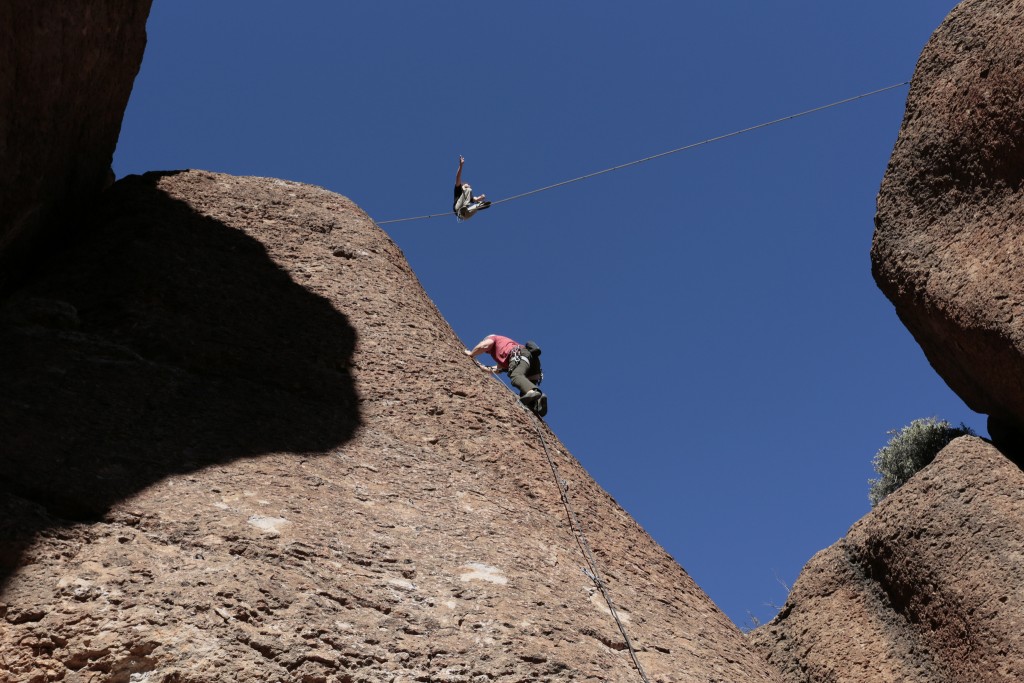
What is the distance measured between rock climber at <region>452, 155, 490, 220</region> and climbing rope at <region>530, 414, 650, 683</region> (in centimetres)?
726

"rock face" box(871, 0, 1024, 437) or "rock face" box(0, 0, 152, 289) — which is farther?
"rock face" box(871, 0, 1024, 437)

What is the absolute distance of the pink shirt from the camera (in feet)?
39.2

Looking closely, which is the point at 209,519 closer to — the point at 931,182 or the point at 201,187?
the point at 201,187

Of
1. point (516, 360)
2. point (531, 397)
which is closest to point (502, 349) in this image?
point (516, 360)

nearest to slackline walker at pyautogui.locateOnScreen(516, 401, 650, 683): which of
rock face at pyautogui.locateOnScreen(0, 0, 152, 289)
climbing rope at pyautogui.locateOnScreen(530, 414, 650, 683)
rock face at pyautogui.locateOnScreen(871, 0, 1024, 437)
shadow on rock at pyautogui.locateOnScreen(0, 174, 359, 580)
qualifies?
climbing rope at pyautogui.locateOnScreen(530, 414, 650, 683)

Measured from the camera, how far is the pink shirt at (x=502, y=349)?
39.2 ft

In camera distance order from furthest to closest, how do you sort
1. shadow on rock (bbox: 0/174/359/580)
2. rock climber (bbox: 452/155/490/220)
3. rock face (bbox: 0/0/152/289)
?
1. rock climber (bbox: 452/155/490/220)
2. rock face (bbox: 0/0/152/289)
3. shadow on rock (bbox: 0/174/359/580)

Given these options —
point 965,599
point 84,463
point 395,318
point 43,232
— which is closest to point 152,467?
point 84,463

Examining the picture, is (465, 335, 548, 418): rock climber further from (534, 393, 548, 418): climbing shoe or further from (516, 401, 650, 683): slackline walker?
(516, 401, 650, 683): slackline walker

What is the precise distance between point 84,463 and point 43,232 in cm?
402

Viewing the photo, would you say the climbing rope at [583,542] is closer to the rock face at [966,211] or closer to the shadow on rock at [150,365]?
the shadow on rock at [150,365]

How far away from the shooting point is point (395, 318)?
9.52 meters

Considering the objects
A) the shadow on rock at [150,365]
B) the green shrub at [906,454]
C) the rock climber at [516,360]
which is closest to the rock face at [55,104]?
the shadow on rock at [150,365]

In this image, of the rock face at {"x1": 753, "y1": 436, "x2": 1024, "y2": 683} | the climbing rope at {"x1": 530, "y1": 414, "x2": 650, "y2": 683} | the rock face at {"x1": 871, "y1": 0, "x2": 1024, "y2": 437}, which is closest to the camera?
the climbing rope at {"x1": 530, "y1": 414, "x2": 650, "y2": 683}
